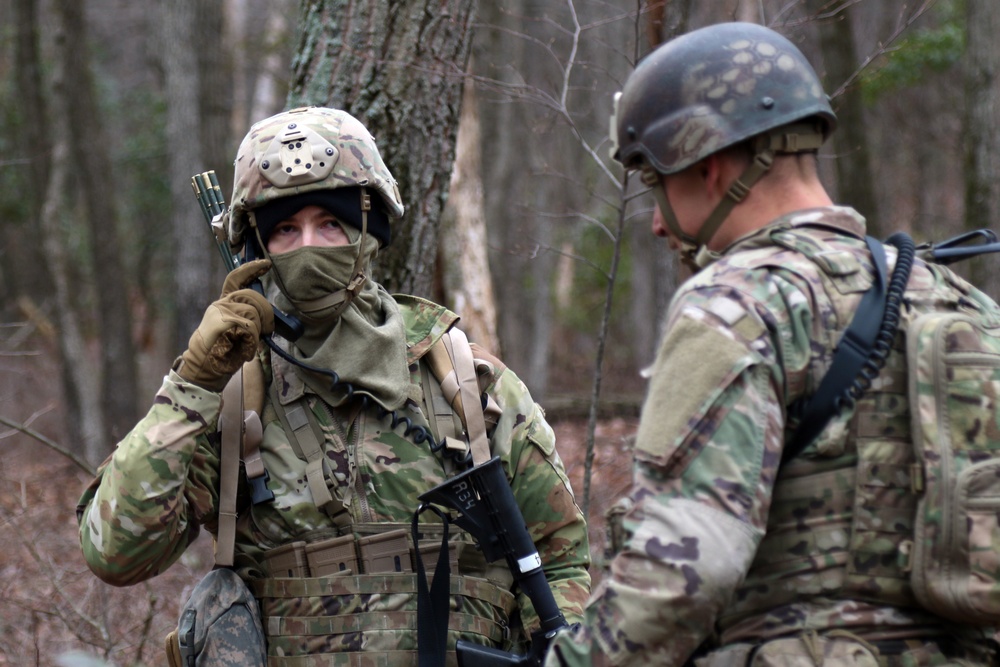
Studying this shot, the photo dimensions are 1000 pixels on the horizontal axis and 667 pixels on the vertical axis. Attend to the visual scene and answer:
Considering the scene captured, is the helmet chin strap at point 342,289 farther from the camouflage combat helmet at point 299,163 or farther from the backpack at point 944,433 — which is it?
the backpack at point 944,433

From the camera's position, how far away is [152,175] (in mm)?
20656

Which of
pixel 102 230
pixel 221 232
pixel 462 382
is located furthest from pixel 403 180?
pixel 102 230

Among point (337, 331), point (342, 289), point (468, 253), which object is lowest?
point (468, 253)

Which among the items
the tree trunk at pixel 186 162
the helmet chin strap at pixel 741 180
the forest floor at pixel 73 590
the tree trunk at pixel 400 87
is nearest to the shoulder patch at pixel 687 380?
the helmet chin strap at pixel 741 180

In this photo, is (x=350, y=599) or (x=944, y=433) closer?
(x=944, y=433)

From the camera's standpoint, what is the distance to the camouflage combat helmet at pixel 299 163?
3.04m

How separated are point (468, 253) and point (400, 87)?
2498 millimetres

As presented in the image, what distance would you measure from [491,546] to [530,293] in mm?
17177

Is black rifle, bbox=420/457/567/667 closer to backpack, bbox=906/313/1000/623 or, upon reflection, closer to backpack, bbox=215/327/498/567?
backpack, bbox=215/327/498/567

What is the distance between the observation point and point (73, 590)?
6129 mm

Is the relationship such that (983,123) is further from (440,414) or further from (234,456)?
(234,456)

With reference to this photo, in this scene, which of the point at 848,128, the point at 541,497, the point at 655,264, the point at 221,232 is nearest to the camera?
the point at 541,497

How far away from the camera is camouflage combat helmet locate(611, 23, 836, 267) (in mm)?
2180

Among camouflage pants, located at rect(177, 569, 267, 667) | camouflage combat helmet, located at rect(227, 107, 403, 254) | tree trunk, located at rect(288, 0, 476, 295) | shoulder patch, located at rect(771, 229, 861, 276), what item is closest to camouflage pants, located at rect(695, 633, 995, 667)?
shoulder patch, located at rect(771, 229, 861, 276)
